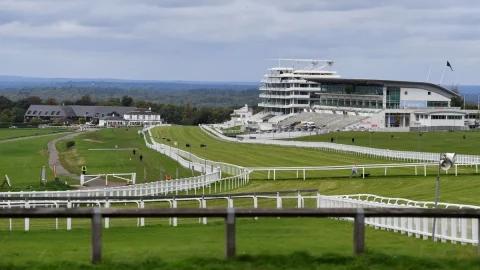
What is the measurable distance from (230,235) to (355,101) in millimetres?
146281

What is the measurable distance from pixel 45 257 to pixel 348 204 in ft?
43.7

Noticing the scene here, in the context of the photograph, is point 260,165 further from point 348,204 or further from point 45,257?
point 45,257

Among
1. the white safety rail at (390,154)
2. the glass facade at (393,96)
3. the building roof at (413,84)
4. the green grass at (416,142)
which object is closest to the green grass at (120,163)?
the white safety rail at (390,154)

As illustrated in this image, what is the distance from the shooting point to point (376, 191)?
37219 millimetres

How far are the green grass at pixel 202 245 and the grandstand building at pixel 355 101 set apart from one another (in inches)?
4467

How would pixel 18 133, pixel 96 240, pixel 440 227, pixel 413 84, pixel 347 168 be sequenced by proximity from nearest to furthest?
pixel 96 240
pixel 440 227
pixel 347 168
pixel 18 133
pixel 413 84

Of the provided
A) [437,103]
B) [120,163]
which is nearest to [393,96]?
[437,103]

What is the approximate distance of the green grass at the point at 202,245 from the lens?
32.8 feet

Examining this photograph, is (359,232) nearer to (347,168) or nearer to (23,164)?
(347,168)

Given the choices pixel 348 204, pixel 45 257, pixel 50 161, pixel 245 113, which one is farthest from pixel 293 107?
pixel 45 257

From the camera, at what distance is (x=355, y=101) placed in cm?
15425

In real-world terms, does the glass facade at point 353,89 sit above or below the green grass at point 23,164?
above

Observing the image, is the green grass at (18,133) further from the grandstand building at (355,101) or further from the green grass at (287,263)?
the green grass at (287,263)

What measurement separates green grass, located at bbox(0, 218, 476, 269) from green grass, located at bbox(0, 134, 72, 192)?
24748 mm
